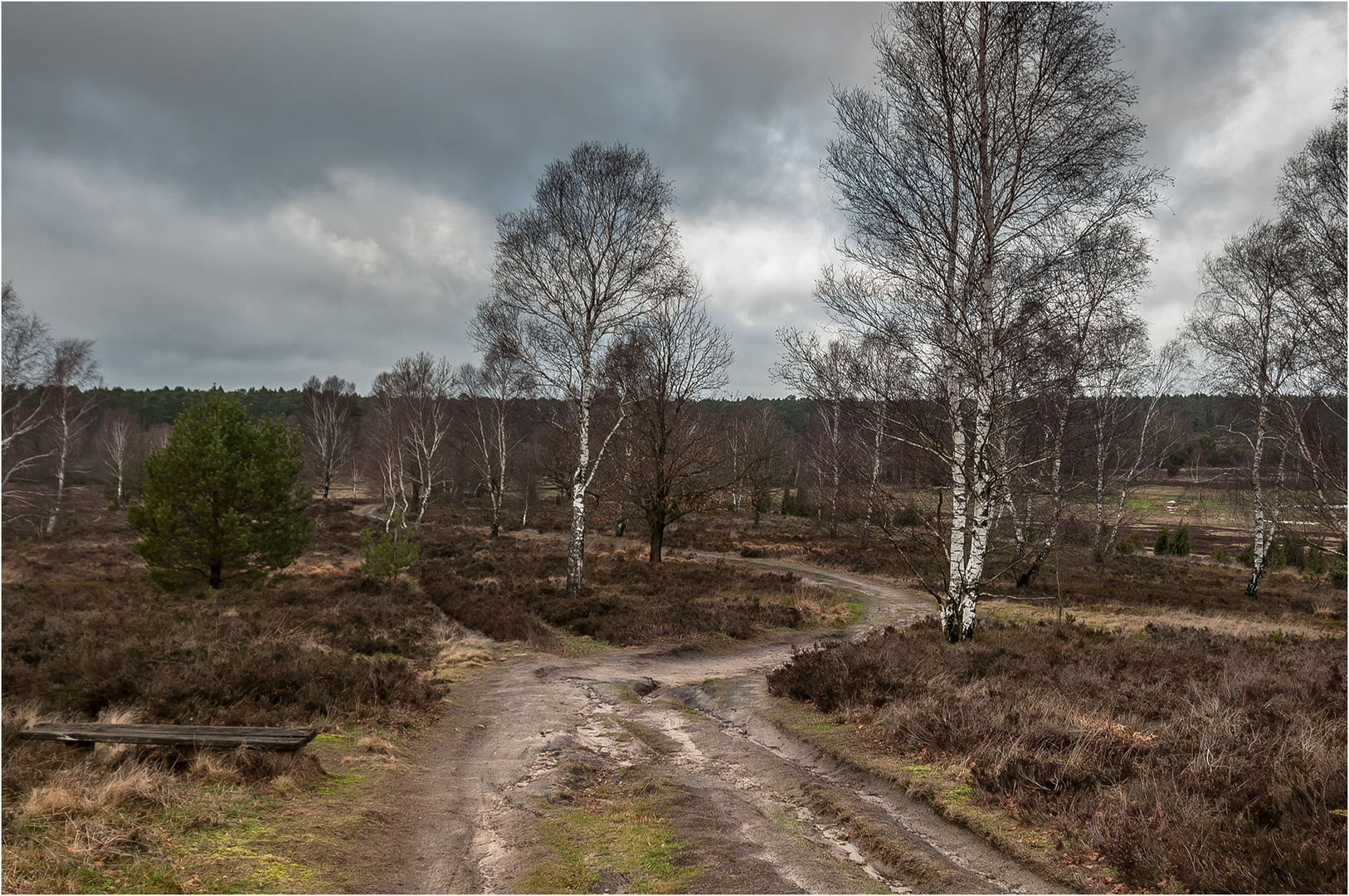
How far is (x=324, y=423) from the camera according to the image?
193 feet

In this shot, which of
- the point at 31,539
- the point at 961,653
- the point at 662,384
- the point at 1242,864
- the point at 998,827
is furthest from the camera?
the point at 31,539

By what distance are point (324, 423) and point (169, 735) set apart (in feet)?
197

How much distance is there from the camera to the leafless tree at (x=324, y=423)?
58419 mm

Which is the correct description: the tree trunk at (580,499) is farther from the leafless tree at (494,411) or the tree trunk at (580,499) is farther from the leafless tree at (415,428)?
the leafless tree at (415,428)

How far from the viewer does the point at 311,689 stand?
8.02 meters

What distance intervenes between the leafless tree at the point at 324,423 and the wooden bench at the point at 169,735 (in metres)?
57.0

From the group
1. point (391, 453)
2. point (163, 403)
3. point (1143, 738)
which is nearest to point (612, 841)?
point (1143, 738)

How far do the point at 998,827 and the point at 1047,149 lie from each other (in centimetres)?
967

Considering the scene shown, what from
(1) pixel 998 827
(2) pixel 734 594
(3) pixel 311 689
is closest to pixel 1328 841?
(1) pixel 998 827

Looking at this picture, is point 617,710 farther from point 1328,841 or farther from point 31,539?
point 31,539

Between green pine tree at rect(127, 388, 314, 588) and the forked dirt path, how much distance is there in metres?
11.2

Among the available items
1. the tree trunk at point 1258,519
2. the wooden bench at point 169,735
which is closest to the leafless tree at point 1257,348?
the tree trunk at point 1258,519

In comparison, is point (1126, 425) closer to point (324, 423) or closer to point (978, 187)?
point (978, 187)

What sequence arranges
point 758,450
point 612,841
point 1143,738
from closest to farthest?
1. point 612,841
2. point 1143,738
3. point 758,450
